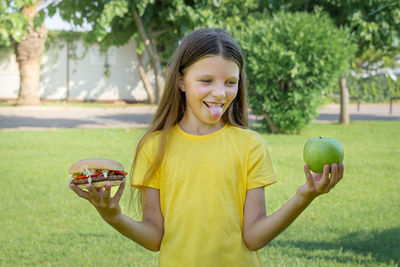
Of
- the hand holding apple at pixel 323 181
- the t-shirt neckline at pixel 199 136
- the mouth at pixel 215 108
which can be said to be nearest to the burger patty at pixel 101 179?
the t-shirt neckline at pixel 199 136

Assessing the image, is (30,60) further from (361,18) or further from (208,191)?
(208,191)

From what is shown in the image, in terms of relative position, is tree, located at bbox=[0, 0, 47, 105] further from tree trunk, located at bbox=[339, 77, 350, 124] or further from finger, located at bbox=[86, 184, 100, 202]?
finger, located at bbox=[86, 184, 100, 202]

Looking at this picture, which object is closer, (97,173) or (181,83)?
(97,173)

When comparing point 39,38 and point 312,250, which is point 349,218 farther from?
point 39,38

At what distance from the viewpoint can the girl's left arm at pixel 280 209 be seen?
5.38ft

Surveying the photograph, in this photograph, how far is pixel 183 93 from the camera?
2.16 metres

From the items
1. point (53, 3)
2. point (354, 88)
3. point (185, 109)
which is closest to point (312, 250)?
point (185, 109)

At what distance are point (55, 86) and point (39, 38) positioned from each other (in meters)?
5.86

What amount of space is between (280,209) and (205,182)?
296 millimetres

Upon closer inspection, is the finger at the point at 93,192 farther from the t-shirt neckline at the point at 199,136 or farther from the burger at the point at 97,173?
the t-shirt neckline at the point at 199,136

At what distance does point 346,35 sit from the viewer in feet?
40.7

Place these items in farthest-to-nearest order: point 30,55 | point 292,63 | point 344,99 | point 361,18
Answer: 1. point 30,55
2. point 344,99
3. point 361,18
4. point 292,63

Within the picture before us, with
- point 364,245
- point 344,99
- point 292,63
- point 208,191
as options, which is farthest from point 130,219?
point 344,99

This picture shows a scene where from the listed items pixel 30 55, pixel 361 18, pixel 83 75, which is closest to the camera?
pixel 361 18
